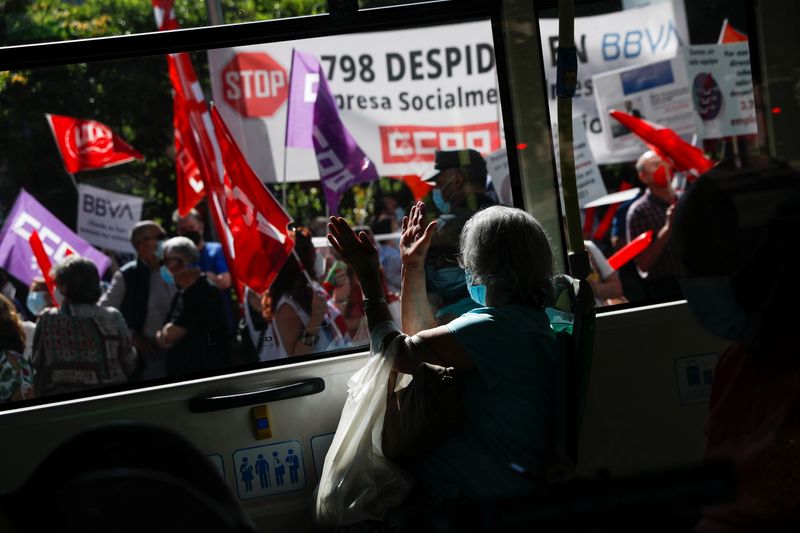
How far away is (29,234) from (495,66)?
186cm

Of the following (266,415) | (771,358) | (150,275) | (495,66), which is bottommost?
(266,415)

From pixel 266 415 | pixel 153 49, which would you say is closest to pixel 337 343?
pixel 266 415

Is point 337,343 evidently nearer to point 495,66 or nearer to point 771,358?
point 495,66

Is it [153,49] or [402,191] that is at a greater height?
[153,49]

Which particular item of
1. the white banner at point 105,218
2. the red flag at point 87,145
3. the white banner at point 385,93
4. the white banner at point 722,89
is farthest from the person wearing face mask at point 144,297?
the white banner at point 722,89

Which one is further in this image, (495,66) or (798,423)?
(495,66)

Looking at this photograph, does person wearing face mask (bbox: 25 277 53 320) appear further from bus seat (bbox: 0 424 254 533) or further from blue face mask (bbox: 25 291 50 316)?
bus seat (bbox: 0 424 254 533)

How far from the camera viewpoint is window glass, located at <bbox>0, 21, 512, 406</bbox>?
3482mm

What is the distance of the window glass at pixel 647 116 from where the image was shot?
3635mm

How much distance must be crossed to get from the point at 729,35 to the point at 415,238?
4.90 ft

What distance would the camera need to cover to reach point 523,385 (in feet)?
9.50

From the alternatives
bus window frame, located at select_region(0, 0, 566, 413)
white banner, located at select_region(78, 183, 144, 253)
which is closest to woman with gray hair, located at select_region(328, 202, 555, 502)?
bus window frame, located at select_region(0, 0, 566, 413)

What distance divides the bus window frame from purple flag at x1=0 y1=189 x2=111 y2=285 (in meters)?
0.50

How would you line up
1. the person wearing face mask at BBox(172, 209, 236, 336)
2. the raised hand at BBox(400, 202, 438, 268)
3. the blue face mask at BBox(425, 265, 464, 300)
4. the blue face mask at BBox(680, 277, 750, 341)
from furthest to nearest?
the person wearing face mask at BBox(172, 209, 236, 336), the blue face mask at BBox(425, 265, 464, 300), the raised hand at BBox(400, 202, 438, 268), the blue face mask at BBox(680, 277, 750, 341)
